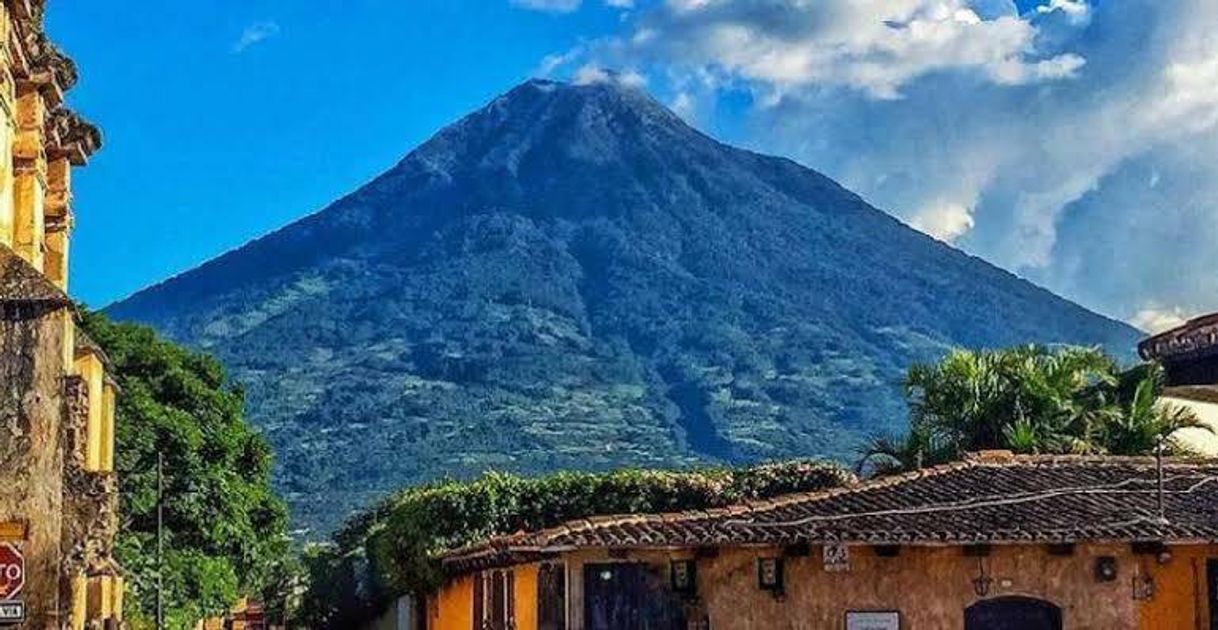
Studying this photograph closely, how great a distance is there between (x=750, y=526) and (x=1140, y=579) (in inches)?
198

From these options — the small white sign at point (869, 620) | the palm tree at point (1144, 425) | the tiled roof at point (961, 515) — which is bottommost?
the small white sign at point (869, 620)

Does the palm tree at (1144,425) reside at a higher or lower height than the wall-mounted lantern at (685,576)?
higher

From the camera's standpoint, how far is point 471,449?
175 m

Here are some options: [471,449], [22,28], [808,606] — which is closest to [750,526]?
[808,606]

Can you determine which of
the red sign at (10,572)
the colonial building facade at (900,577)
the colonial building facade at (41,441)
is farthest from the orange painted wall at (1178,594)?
the red sign at (10,572)

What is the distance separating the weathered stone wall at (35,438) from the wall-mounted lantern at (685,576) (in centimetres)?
796

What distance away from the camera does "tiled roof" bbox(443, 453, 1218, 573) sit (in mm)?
24375

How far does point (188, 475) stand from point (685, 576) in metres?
25.0

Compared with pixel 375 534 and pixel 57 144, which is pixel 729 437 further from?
pixel 57 144

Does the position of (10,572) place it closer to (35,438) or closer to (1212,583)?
(35,438)

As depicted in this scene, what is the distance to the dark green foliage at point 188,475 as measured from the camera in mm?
45812

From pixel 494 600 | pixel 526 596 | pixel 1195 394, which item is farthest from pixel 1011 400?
pixel 526 596

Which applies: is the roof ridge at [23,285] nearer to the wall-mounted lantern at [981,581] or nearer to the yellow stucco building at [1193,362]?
the wall-mounted lantern at [981,581]

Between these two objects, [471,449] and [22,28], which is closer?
[22,28]
